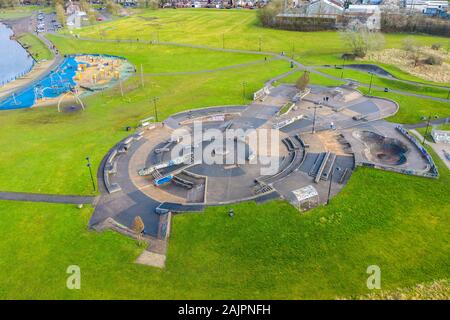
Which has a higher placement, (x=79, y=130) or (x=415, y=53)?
(x=415, y=53)

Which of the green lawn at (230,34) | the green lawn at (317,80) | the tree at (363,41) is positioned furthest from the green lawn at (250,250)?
the tree at (363,41)

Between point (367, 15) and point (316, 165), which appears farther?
point (367, 15)

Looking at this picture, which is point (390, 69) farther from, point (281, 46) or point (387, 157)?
point (387, 157)

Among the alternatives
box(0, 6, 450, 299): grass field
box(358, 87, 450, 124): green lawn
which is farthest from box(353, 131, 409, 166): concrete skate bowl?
box(358, 87, 450, 124): green lawn

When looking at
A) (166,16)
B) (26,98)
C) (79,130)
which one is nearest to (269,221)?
(79,130)
